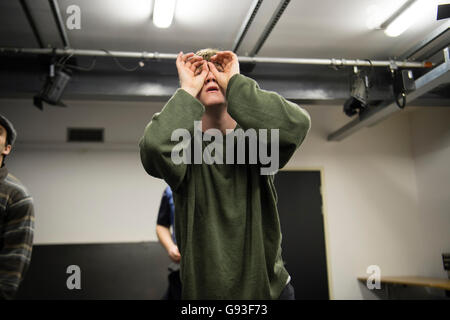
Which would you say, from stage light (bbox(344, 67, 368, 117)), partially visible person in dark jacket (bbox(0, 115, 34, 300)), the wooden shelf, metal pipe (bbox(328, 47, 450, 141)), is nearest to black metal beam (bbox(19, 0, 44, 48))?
partially visible person in dark jacket (bbox(0, 115, 34, 300))

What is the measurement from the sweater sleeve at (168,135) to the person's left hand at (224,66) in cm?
8

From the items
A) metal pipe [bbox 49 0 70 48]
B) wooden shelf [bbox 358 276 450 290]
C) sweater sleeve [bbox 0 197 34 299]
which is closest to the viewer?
sweater sleeve [bbox 0 197 34 299]

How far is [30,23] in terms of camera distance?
2193 mm

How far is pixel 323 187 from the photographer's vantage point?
149 inches

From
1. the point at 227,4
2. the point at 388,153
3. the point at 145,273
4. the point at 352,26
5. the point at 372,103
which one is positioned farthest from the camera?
the point at 388,153

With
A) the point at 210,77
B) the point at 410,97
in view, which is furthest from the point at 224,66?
the point at 410,97

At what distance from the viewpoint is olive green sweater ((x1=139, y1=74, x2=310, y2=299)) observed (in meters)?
0.66

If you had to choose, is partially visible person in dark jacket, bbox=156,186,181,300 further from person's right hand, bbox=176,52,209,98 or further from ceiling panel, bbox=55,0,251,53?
ceiling panel, bbox=55,0,251,53

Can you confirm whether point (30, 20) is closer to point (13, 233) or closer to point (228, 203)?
point (13, 233)

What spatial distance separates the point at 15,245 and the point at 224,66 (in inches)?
36.9

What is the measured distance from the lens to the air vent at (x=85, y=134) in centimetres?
352

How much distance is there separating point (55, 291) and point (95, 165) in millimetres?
1150

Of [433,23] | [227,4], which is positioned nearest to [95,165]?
[227,4]
